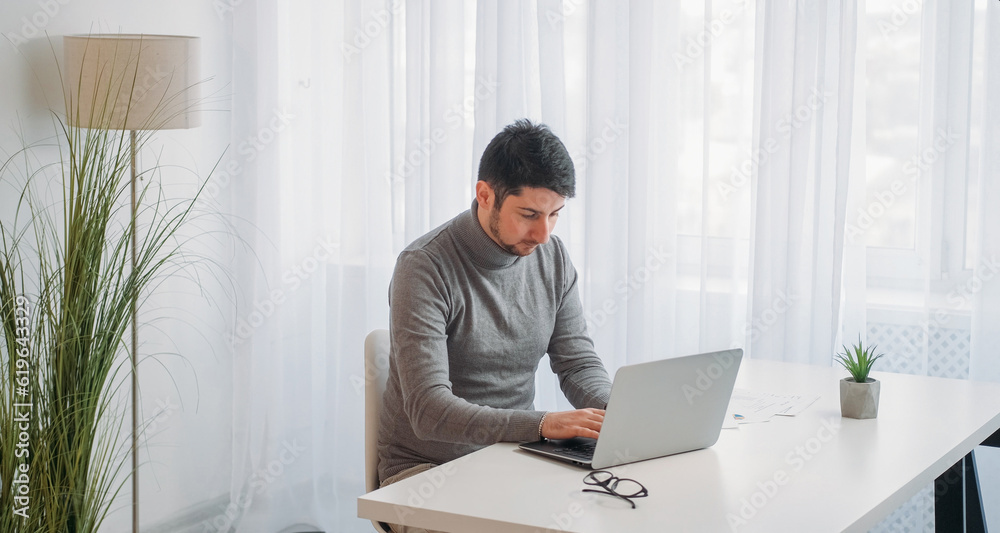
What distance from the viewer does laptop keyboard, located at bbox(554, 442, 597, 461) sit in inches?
65.0

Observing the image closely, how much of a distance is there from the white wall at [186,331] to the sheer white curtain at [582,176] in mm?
68

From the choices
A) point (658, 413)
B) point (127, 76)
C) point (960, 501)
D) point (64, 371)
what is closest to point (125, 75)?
point (127, 76)

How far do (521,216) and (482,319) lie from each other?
9.7 inches

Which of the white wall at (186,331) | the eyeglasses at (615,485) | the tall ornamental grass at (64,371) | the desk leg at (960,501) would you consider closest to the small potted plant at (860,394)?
the desk leg at (960,501)

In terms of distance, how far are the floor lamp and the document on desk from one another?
1.48 m

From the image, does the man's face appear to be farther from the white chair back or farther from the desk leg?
the desk leg

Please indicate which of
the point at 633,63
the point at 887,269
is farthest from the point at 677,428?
the point at 633,63

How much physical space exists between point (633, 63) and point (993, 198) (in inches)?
41.1

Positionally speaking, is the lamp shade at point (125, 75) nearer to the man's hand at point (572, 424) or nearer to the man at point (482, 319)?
the man at point (482, 319)

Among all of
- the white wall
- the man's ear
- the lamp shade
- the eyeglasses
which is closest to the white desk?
the eyeglasses

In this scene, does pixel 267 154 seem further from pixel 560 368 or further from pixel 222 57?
pixel 560 368

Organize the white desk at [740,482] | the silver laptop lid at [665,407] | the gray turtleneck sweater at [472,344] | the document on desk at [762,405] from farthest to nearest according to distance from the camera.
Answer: the document on desk at [762,405]
the gray turtleneck sweater at [472,344]
the silver laptop lid at [665,407]
the white desk at [740,482]

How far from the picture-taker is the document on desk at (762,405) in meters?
1.93

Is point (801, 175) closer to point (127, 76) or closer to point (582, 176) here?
point (582, 176)
